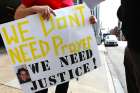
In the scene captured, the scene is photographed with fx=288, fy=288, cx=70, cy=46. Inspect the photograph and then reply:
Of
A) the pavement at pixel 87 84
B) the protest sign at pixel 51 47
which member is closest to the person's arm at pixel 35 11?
the protest sign at pixel 51 47

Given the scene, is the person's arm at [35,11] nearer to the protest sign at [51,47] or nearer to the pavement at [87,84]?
the protest sign at [51,47]

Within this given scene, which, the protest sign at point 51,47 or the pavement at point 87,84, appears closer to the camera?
the protest sign at point 51,47

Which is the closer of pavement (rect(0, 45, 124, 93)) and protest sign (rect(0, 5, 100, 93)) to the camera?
protest sign (rect(0, 5, 100, 93))

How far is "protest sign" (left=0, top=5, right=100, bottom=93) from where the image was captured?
1650 mm

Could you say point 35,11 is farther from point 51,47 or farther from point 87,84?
point 87,84

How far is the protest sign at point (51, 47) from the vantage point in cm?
165

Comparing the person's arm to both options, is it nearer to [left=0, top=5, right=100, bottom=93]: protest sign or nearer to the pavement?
[left=0, top=5, right=100, bottom=93]: protest sign

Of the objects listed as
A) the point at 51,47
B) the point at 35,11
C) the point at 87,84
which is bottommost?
the point at 87,84

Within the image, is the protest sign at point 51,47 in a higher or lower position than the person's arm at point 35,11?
lower

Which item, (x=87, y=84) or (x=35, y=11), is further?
(x=87, y=84)

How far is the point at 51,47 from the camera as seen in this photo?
172 centimetres

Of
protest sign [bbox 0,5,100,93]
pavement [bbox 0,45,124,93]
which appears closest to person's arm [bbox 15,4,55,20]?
protest sign [bbox 0,5,100,93]

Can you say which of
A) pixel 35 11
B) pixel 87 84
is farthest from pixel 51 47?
pixel 87 84

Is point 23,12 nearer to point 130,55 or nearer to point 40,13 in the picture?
point 40,13
